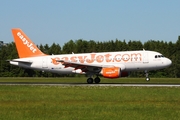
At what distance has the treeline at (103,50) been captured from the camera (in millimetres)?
104625

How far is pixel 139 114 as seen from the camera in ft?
64.6

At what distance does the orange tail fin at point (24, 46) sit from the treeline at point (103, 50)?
42.2 meters

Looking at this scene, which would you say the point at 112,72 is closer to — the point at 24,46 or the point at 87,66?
the point at 87,66

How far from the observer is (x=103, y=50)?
5064 inches

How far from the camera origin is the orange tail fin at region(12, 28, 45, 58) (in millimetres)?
58125

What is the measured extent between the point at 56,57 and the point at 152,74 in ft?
153

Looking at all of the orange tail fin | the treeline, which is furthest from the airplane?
the treeline

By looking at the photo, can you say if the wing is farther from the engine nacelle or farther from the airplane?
the engine nacelle

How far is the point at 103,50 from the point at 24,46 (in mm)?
71186

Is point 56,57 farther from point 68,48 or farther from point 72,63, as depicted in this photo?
point 68,48

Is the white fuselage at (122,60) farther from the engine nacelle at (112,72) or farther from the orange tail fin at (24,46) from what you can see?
the orange tail fin at (24,46)

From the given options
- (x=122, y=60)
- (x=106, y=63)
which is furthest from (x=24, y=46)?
(x=122, y=60)

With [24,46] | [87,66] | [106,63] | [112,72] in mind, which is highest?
[24,46]

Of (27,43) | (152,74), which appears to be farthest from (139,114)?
(152,74)
